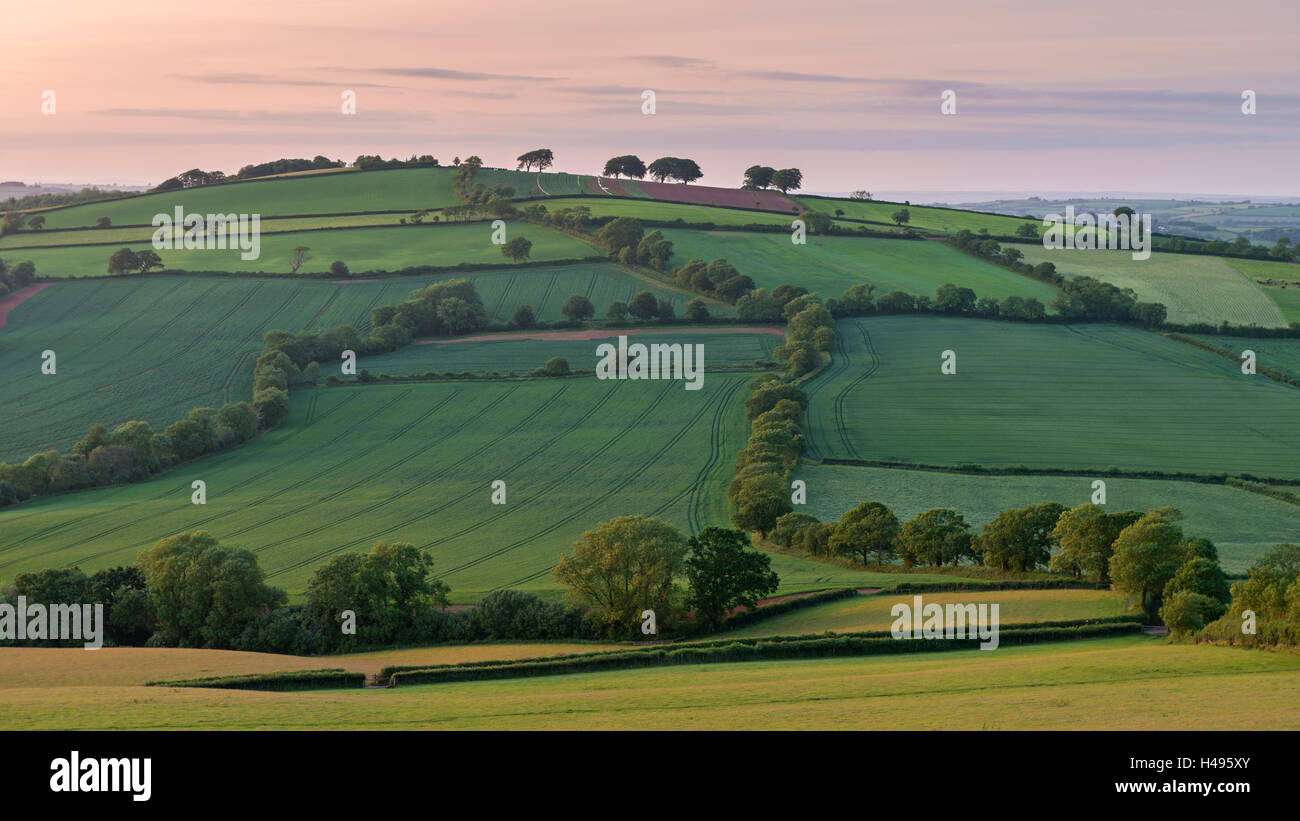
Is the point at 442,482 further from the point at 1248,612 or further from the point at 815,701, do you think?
the point at 1248,612

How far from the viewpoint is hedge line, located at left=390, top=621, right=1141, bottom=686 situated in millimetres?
43469

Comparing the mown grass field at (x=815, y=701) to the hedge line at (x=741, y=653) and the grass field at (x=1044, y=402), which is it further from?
the grass field at (x=1044, y=402)

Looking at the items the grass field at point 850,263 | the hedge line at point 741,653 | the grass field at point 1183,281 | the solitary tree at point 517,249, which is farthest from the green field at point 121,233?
the hedge line at point 741,653

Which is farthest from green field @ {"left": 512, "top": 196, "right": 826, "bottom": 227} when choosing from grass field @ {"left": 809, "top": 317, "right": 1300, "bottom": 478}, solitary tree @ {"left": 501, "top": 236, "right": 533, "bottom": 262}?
grass field @ {"left": 809, "top": 317, "right": 1300, "bottom": 478}

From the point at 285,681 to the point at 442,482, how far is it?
140 feet

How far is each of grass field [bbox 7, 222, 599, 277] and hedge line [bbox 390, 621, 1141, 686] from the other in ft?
335

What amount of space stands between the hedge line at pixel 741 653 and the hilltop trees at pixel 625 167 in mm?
156883

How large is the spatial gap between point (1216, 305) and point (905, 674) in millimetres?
110810

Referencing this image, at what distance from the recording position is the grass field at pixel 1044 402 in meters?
86.2

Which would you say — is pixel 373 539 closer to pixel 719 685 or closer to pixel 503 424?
pixel 503 424

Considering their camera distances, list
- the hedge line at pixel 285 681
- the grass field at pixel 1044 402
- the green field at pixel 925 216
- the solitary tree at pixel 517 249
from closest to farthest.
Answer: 1. the hedge line at pixel 285 681
2. the grass field at pixel 1044 402
3. the solitary tree at pixel 517 249
4. the green field at pixel 925 216

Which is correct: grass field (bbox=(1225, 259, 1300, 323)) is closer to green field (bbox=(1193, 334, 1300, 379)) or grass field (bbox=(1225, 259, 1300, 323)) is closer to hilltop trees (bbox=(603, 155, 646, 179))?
green field (bbox=(1193, 334, 1300, 379))
